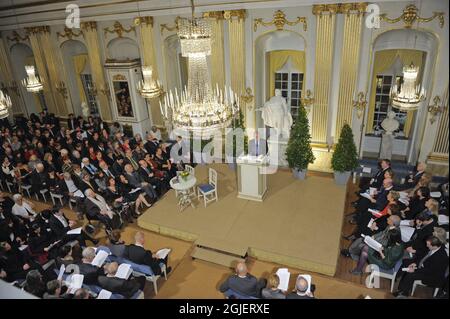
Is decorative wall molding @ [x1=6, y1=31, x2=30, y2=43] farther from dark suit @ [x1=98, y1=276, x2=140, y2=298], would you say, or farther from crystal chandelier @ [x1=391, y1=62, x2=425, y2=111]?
crystal chandelier @ [x1=391, y1=62, x2=425, y2=111]

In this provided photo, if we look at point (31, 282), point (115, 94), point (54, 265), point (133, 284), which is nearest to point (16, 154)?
point (115, 94)

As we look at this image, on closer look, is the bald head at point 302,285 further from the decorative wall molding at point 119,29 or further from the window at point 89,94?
the window at point 89,94

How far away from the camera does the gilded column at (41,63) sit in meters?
13.2

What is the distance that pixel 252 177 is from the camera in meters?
7.61

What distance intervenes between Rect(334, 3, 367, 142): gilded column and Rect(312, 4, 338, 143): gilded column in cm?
31

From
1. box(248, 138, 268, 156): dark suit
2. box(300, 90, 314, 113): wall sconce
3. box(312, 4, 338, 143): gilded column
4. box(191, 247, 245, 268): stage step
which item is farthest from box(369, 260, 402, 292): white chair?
box(300, 90, 314, 113): wall sconce

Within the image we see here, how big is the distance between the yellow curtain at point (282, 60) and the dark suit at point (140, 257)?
22.6ft

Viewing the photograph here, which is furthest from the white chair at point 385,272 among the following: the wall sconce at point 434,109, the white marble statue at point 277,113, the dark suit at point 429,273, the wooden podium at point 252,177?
the white marble statue at point 277,113

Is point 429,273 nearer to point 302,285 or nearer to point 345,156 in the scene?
point 302,285

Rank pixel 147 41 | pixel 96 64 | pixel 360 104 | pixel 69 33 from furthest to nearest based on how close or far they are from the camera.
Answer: pixel 69 33 < pixel 96 64 < pixel 147 41 < pixel 360 104

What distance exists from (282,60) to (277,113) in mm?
2115

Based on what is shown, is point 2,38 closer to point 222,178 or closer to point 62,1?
point 62,1

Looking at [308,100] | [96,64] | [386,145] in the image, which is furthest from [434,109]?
[96,64]

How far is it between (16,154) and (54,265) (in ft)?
18.1
